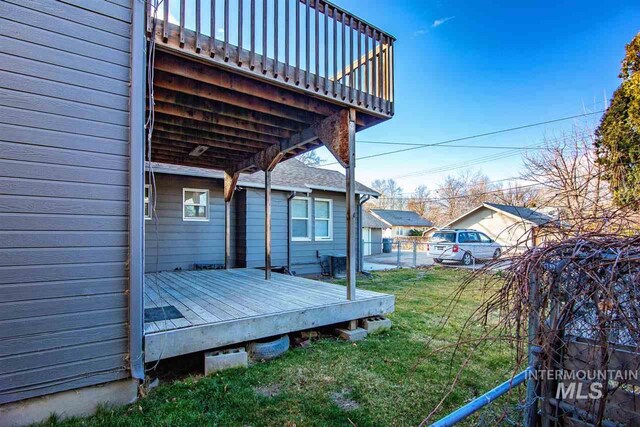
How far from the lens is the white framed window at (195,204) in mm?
7754

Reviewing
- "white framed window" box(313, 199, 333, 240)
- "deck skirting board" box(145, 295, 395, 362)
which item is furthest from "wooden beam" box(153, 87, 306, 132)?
"white framed window" box(313, 199, 333, 240)

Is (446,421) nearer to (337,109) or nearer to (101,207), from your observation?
(101,207)

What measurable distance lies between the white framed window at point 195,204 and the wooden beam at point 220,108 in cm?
419

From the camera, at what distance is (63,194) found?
7.69 ft

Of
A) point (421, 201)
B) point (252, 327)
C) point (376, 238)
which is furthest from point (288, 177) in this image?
point (421, 201)

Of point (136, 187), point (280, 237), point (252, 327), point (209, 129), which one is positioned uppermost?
point (209, 129)

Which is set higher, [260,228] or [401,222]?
[260,228]

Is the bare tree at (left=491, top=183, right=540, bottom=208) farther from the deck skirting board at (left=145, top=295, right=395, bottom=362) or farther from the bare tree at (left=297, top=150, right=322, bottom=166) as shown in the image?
the bare tree at (left=297, top=150, right=322, bottom=166)

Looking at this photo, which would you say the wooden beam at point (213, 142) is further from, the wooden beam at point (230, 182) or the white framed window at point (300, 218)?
the white framed window at point (300, 218)

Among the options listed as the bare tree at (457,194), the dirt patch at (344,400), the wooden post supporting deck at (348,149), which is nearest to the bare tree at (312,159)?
the bare tree at (457,194)

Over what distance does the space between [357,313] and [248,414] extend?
7.04 ft

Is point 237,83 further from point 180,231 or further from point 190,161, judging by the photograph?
point 180,231

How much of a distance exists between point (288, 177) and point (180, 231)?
11.7 feet

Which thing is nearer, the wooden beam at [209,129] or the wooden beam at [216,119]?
the wooden beam at [216,119]
